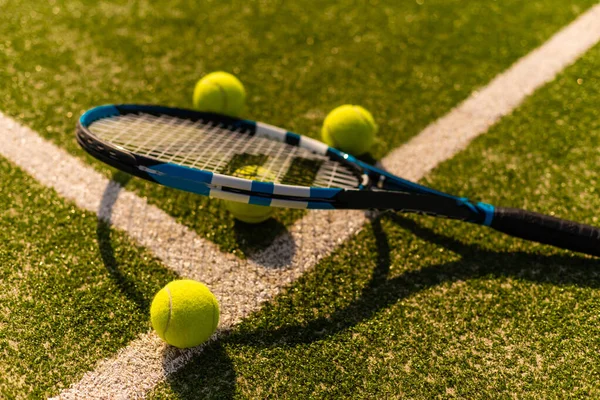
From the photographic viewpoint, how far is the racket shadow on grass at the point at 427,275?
251 cm

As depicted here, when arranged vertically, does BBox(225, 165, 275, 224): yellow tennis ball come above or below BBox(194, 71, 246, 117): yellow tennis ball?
below

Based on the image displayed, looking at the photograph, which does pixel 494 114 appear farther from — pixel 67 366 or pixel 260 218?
pixel 67 366

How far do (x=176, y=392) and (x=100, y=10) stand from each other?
357 cm

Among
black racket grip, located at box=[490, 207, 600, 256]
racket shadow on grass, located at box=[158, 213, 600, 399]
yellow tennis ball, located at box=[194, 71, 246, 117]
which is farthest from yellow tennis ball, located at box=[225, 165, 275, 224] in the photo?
black racket grip, located at box=[490, 207, 600, 256]

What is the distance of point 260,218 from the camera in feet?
9.55

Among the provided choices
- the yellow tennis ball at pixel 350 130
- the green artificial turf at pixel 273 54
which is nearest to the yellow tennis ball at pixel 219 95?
the green artificial turf at pixel 273 54

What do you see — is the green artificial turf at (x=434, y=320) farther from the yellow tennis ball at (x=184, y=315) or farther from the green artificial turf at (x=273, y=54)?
the green artificial turf at (x=273, y=54)

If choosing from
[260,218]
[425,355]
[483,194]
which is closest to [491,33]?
[483,194]

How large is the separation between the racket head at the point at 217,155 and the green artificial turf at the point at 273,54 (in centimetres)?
34

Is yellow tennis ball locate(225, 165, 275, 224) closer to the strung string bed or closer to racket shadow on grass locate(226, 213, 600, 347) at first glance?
the strung string bed

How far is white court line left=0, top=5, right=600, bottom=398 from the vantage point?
7.68 ft

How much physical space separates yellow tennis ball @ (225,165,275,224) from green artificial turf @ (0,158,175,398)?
1.57 feet

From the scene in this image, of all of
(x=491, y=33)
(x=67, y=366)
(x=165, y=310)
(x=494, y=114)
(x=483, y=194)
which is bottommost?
(x=67, y=366)

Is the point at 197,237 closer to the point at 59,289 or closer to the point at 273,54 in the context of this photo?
the point at 59,289
